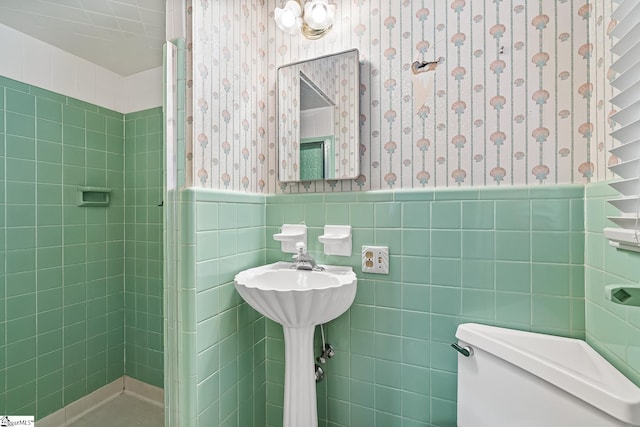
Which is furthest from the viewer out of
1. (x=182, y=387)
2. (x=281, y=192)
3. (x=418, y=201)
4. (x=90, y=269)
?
(x=90, y=269)

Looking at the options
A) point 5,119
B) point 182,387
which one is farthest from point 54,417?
point 5,119

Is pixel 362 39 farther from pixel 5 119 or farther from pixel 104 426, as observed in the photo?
pixel 104 426

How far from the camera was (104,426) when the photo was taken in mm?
1389

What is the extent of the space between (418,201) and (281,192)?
638mm

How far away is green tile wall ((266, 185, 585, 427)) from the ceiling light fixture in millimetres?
743

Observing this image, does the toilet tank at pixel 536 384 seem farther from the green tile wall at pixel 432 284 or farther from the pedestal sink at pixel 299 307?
the pedestal sink at pixel 299 307

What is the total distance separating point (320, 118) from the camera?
1.27m

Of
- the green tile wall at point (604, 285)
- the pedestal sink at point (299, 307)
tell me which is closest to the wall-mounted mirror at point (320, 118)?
the pedestal sink at point (299, 307)

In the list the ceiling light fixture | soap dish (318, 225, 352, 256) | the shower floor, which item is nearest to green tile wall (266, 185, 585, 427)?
soap dish (318, 225, 352, 256)

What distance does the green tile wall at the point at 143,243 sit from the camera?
4.59ft

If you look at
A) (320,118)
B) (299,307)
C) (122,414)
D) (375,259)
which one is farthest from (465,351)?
(122,414)

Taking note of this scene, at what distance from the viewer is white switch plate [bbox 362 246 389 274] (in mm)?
1135

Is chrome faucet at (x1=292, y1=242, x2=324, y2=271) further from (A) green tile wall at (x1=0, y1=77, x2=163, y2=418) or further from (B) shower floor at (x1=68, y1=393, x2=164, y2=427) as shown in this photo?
(B) shower floor at (x1=68, y1=393, x2=164, y2=427)

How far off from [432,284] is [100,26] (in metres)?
1.84
